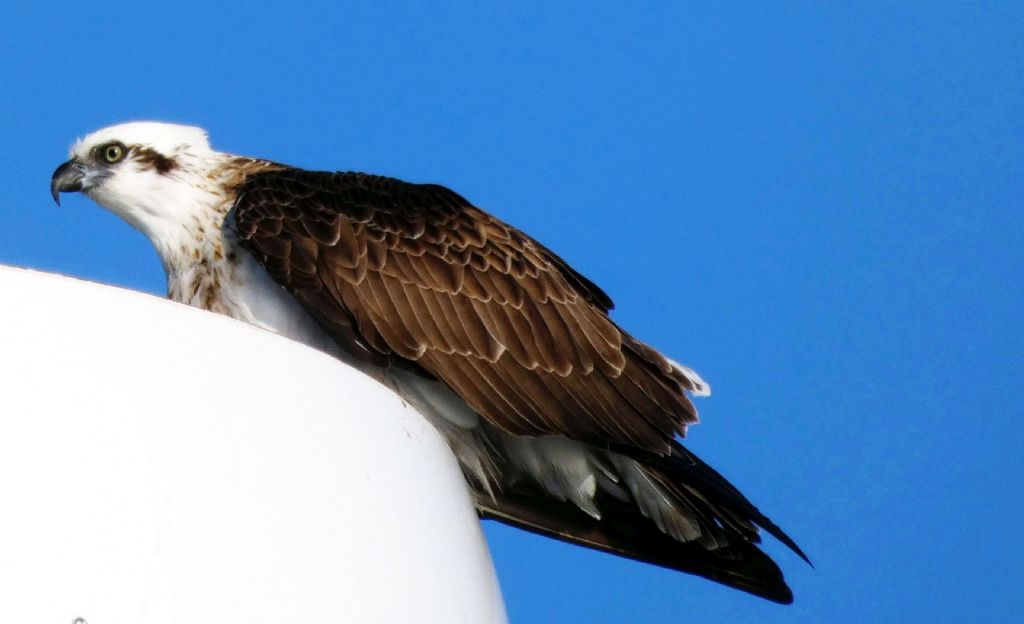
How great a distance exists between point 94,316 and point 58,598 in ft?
2.05

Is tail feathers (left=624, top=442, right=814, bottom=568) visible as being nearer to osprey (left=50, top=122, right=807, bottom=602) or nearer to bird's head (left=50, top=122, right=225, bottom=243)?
osprey (left=50, top=122, right=807, bottom=602)

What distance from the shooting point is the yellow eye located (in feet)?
21.1

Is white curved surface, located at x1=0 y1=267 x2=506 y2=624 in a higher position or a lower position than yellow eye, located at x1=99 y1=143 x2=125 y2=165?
lower

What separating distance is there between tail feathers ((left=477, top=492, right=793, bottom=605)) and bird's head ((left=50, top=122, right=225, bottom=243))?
1.64 meters

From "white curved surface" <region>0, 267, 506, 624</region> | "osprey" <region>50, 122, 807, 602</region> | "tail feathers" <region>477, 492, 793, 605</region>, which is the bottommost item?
"white curved surface" <region>0, 267, 506, 624</region>

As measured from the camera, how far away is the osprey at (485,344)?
5.56 metres

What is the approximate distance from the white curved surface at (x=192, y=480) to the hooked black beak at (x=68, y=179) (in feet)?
10.6

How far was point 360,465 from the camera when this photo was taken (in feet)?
11.0

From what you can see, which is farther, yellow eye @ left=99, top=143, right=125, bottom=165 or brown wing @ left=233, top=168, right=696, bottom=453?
yellow eye @ left=99, top=143, right=125, bottom=165

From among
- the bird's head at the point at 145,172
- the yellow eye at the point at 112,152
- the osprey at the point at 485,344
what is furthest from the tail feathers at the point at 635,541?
the yellow eye at the point at 112,152

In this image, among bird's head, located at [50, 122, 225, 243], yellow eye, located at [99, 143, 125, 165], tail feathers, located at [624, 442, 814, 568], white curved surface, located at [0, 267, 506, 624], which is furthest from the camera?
yellow eye, located at [99, 143, 125, 165]

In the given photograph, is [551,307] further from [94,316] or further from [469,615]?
[94,316]

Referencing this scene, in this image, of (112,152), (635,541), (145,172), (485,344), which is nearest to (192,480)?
(485,344)

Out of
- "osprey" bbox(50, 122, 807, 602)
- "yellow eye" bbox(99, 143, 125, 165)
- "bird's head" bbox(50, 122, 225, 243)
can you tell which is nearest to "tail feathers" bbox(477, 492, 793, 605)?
"osprey" bbox(50, 122, 807, 602)
